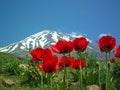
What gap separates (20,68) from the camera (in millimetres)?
16609

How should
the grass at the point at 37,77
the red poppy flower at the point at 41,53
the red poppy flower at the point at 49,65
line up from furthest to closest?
the grass at the point at 37,77
the red poppy flower at the point at 41,53
the red poppy flower at the point at 49,65

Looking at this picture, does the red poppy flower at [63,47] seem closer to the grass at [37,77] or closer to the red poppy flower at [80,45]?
the red poppy flower at [80,45]

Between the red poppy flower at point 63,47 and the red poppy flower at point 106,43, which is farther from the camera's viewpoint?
the red poppy flower at point 63,47

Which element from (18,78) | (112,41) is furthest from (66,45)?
(18,78)

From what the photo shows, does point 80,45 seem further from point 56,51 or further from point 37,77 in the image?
point 37,77

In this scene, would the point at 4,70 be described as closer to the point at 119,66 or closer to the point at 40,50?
the point at 119,66

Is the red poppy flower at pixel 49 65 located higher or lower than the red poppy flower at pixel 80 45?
lower

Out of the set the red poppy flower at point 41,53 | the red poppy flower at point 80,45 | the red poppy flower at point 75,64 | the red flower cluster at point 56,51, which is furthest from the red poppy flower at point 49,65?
the red poppy flower at point 75,64

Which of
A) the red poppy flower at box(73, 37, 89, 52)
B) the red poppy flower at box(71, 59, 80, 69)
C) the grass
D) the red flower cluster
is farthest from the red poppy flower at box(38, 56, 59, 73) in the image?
the grass

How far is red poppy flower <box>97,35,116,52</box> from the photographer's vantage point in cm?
484

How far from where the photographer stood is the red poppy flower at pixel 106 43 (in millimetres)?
4836

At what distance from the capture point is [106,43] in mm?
4906

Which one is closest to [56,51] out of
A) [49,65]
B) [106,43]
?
[49,65]

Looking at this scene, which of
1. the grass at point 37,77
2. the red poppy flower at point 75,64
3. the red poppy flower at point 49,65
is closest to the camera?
the red poppy flower at point 49,65
